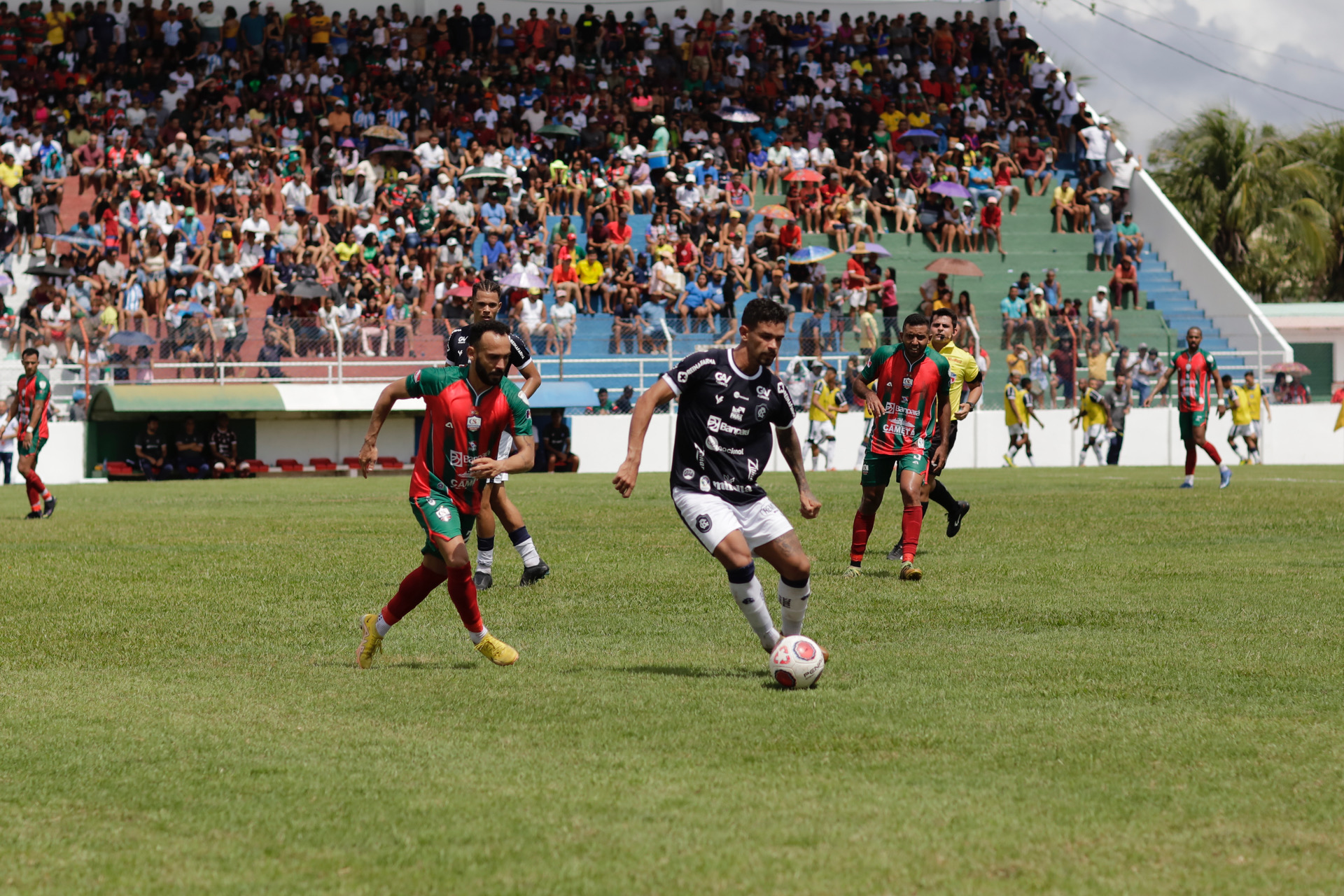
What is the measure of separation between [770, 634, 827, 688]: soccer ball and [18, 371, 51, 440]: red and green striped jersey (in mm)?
14126

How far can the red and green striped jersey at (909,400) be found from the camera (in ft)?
40.7

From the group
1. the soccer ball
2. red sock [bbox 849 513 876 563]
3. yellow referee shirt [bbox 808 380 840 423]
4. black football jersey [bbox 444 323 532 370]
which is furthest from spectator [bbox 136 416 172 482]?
the soccer ball

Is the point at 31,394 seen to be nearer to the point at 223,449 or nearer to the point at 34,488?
the point at 34,488

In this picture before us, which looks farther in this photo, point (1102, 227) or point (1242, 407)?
point (1102, 227)

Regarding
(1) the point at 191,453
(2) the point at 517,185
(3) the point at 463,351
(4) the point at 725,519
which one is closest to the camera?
(4) the point at 725,519

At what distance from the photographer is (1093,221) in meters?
40.1

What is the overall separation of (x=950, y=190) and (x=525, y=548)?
28.4 meters

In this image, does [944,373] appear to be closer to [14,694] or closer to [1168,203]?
[14,694]

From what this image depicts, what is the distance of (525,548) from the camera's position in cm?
1202

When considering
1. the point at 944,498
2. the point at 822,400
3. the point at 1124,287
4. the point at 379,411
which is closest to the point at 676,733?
the point at 379,411

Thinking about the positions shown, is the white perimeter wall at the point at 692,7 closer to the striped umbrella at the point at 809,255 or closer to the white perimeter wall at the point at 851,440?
the striped umbrella at the point at 809,255

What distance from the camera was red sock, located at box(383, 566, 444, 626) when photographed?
823cm

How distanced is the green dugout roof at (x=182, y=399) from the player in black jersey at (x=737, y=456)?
23714 mm

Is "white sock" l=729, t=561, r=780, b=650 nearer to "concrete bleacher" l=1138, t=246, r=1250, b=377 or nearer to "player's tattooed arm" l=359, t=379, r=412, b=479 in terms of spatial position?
"player's tattooed arm" l=359, t=379, r=412, b=479
